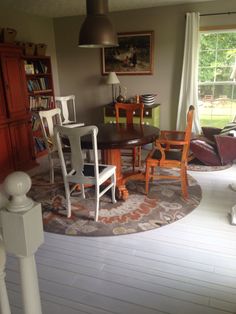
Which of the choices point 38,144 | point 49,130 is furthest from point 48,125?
point 38,144

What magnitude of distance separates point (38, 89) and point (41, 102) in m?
0.23

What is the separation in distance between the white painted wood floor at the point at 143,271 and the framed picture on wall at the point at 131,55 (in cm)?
330

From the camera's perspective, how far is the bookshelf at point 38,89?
451 cm

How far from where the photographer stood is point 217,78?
4758mm

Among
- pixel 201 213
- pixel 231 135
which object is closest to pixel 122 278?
pixel 201 213

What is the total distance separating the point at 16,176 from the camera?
0.67 meters

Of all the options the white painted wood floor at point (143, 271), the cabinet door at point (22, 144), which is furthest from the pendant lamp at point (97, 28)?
the white painted wood floor at point (143, 271)

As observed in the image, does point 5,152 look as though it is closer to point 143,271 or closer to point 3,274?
point 143,271

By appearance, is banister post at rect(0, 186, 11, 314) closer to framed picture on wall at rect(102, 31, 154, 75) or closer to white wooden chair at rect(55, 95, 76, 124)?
white wooden chair at rect(55, 95, 76, 124)

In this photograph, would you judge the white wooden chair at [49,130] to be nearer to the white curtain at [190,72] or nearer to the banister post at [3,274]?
the white curtain at [190,72]

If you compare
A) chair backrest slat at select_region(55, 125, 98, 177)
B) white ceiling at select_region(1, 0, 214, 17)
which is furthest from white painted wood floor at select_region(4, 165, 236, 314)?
white ceiling at select_region(1, 0, 214, 17)

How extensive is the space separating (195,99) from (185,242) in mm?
3095

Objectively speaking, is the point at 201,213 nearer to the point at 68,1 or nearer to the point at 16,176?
the point at 16,176

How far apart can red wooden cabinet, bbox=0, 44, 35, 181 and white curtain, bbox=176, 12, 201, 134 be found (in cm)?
263
